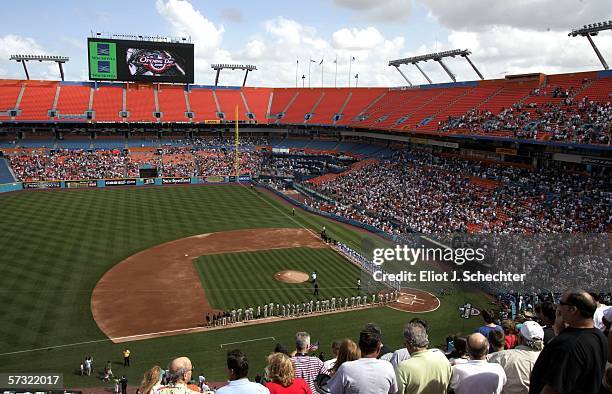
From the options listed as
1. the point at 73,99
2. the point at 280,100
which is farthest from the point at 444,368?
the point at 280,100

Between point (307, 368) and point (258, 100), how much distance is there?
7927cm

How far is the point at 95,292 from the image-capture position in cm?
2548

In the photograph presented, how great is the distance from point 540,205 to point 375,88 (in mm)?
46629

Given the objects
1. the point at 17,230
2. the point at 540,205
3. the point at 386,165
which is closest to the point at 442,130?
the point at 386,165

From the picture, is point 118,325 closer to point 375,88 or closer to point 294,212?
point 294,212

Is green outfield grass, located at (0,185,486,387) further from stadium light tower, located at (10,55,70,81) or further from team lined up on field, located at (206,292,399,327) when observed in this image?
stadium light tower, located at (10,55,70,81)

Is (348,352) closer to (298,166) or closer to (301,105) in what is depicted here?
(298,166)

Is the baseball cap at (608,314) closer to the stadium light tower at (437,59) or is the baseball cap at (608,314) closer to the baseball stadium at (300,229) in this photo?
the baseball stadium at (300,229)

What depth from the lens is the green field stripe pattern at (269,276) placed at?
82.2 feet

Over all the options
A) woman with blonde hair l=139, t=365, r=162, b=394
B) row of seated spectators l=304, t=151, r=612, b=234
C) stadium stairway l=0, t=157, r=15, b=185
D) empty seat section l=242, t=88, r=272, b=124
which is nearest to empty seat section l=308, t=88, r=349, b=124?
empty seat section l=242, t=88, r=272, b=124

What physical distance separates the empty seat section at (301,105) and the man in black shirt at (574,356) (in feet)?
238

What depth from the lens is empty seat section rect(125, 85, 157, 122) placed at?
71.1 m

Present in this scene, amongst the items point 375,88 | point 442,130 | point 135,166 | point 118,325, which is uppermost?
point 375,88

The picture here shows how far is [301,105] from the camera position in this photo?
80.0 meters
